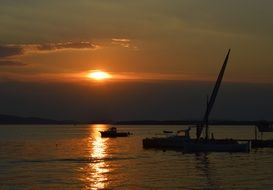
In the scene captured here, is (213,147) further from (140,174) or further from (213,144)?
(140,174)

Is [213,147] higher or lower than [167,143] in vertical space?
lower

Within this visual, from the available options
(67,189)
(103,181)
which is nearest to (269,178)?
(103,181)

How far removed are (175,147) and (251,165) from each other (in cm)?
3589

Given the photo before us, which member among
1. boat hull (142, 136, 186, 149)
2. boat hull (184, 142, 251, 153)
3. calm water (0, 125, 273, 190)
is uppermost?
boat hull (142, 136, 186, 149)

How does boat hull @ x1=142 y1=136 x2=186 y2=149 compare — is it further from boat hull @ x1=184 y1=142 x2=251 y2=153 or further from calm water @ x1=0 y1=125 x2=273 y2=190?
calm water @ x1=0 y1=125 x2=273 y2=190

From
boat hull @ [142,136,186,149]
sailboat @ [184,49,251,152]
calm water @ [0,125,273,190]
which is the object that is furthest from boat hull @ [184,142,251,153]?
calm water @ [0,125,273,190]

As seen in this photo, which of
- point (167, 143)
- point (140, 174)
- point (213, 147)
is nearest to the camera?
point (140, 174)

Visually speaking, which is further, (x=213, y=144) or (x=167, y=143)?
(x=167, y=143)

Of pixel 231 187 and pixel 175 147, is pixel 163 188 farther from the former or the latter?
pixel 175 147

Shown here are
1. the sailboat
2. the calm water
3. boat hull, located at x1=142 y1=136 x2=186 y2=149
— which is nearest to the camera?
the calm water

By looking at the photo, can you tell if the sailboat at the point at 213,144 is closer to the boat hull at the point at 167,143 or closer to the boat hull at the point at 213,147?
the boat hull at the point at 213,147

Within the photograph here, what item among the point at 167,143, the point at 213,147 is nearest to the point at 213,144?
the point at 213,147

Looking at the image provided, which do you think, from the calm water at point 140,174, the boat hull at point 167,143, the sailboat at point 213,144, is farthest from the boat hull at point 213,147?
the calm water at point 140,174

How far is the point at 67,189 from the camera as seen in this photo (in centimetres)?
5047
